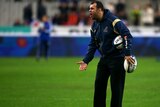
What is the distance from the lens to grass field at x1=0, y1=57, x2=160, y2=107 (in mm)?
15844

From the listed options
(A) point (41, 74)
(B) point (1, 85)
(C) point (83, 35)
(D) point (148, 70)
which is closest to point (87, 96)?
(B) point (1, 85)

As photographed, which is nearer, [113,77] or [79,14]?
[113,77]

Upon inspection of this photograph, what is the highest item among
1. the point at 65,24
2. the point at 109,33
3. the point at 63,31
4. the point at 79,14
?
the point at 109,33

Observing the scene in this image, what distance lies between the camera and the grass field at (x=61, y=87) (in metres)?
15.8

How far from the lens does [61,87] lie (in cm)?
1988

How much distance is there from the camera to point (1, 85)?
20.2 metres

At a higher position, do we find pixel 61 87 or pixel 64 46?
pixel 61 87

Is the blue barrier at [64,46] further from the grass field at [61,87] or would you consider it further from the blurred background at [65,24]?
the grass field at [61,87]

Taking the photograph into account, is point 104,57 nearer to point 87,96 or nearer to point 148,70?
point 87,96

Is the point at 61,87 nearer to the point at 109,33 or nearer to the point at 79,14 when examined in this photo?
the point at 109,33

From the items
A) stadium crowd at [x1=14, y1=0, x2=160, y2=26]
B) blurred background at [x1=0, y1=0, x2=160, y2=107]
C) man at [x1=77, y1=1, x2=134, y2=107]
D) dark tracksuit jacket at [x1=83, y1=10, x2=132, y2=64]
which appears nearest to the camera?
dark tracksuit jacket at [x1=83, y1=10, x2=132, y2=64]

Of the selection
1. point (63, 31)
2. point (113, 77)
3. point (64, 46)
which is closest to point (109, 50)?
point (113, 77)

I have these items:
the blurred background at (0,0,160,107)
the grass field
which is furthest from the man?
the blurred background at (0,0,160,107)

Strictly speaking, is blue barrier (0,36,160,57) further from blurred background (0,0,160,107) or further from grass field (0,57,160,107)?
grass field (0,57,160,107)
